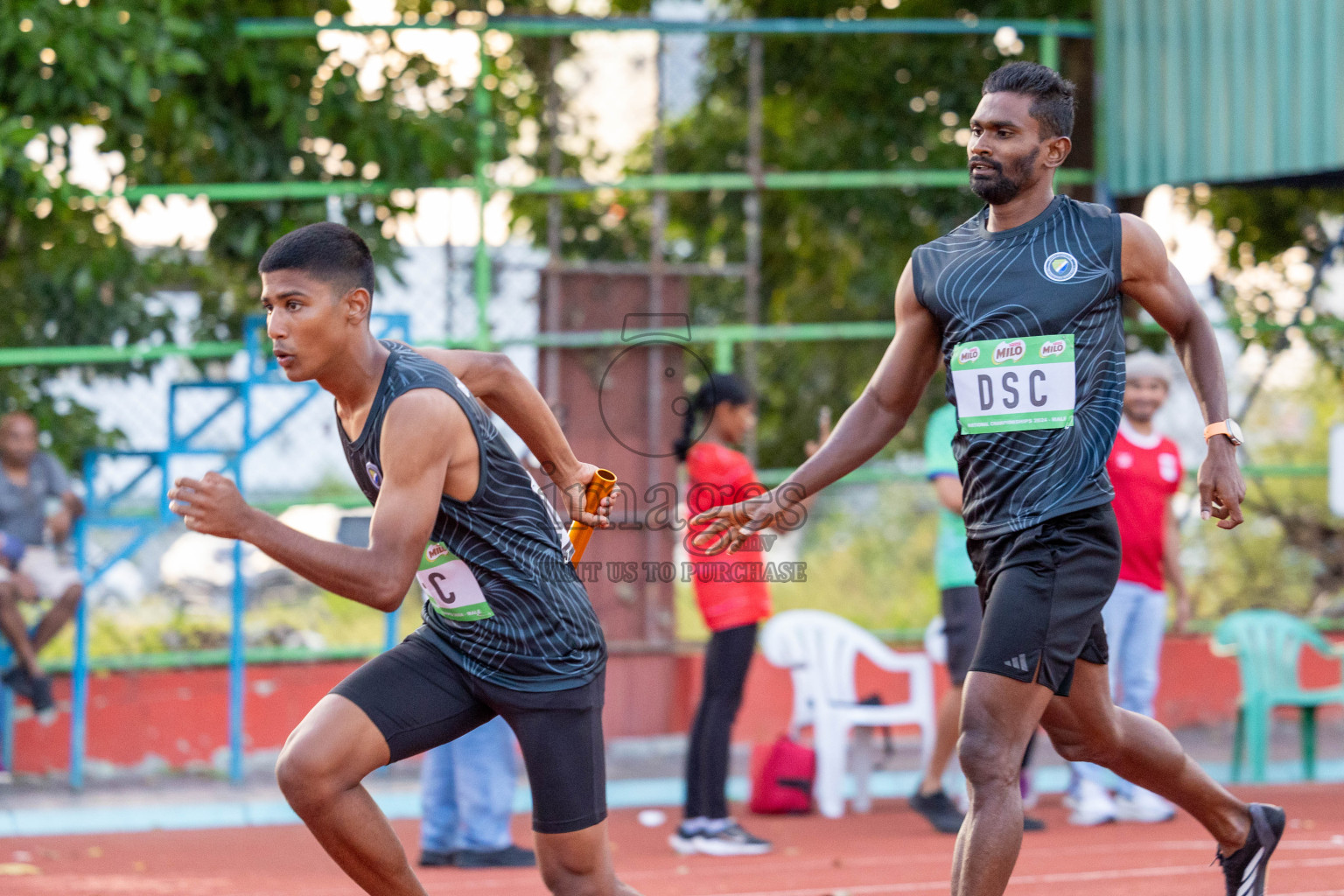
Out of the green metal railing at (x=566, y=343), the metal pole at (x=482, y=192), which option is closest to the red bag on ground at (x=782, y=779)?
the green metal railing at (x=566, y=343)

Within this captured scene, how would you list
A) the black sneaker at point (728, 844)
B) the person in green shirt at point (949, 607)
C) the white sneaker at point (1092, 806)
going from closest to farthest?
1. the black sneaker at point (728, 844)
2. the person in green shirt at point (949, 607)
3. the white sneaker at point (1092, 806)

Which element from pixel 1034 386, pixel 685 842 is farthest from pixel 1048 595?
pixel 685 842

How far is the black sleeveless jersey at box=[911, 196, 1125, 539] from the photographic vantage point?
3.83 meters

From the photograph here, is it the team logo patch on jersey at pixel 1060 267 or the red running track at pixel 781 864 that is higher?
the team logo patch on jersey at pixel 1060 267

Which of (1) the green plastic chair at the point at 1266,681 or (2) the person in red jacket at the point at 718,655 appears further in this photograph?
(1) the green plastic chair at the point at 1266,681

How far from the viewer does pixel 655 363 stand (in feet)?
28.1

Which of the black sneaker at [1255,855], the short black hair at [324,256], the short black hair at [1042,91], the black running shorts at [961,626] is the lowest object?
the black sneaker at [1255,855]

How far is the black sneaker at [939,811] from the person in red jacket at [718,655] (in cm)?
Answer: 88

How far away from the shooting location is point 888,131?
31.2ft

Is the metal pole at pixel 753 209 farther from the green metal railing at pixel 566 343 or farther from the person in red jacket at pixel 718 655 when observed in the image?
the person in red jacket at pixel 718 655

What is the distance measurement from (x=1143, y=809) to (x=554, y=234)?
4.40 metres

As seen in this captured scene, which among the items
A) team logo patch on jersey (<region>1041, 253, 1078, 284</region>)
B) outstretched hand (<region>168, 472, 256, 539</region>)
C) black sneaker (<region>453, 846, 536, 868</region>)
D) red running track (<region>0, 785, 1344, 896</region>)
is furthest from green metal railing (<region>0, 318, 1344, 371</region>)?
outstretched hand (<region>168, 472, 256, 539</region>)

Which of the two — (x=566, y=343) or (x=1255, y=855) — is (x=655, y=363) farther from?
(x=1255, y=855)

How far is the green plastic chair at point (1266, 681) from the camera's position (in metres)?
8.04
